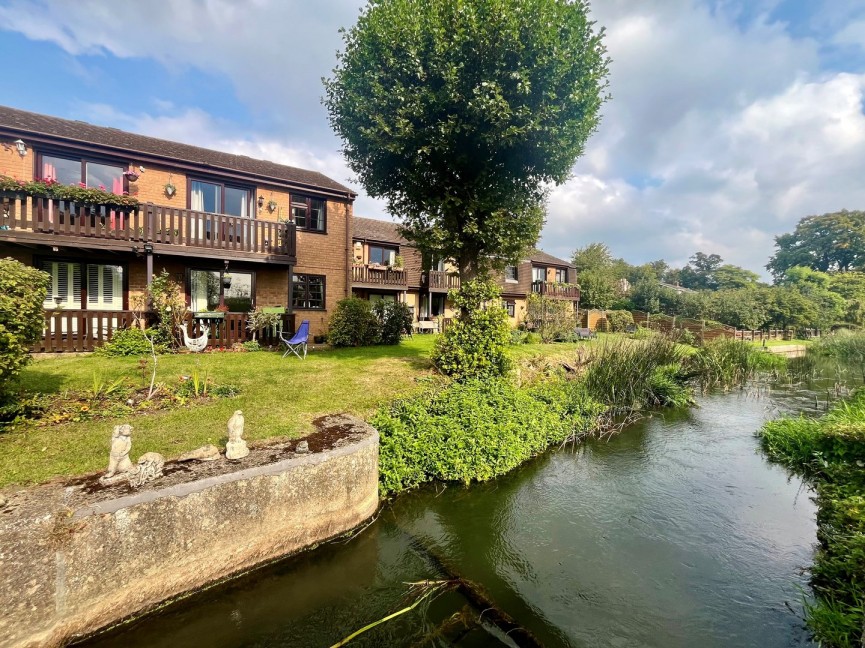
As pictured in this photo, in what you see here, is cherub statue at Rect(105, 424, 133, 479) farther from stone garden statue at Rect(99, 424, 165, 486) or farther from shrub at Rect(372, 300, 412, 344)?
shrub at Rect(372, 300, 412, 344)

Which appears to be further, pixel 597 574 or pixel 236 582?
pixel 597 574

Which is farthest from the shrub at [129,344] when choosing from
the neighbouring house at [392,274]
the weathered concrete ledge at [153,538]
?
the neighbouring house at [392,274]

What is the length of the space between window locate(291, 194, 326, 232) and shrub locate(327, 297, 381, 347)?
156 inches

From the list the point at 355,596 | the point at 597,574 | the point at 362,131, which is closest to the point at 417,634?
the point at 355,596

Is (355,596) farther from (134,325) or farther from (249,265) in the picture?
(249,265)

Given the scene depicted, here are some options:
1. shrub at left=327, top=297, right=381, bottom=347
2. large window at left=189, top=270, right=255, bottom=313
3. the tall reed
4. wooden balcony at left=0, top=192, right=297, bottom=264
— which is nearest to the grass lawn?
shrub at left=327, top=297, right=381, bottom=347

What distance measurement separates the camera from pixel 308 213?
16391 mm

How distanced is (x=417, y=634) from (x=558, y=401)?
7310mm

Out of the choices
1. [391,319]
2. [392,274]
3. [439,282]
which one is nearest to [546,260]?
[439,282]

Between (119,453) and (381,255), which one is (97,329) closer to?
(119,453)

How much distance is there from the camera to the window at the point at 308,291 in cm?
1616

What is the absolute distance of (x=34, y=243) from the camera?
1052 centimetres

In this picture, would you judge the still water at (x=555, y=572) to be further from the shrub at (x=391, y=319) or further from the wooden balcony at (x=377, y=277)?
the wooden balcony at (x=377, y=277)

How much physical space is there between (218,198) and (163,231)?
303 centimetres
